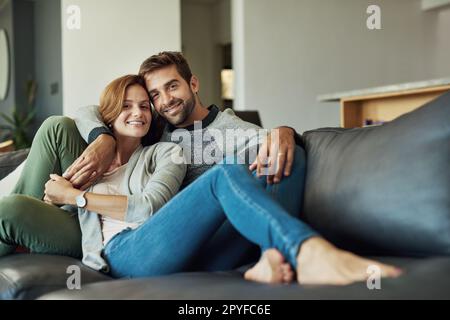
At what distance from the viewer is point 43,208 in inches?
61.7

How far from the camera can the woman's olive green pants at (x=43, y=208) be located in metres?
1.50

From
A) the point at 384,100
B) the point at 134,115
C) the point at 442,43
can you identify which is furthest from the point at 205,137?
the point at 442,43

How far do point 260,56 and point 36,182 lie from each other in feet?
13.2

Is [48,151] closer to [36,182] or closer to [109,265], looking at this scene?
[36,182]

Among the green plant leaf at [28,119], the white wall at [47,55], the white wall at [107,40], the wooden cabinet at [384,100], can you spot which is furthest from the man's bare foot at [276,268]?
the green plant leaf at [28,119]

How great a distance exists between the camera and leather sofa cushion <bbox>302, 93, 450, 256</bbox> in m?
1.23

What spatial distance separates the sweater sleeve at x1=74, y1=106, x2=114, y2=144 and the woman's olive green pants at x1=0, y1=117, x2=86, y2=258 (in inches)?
1.7

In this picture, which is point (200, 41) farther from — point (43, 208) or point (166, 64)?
point (43, 208)

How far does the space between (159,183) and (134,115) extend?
337mm

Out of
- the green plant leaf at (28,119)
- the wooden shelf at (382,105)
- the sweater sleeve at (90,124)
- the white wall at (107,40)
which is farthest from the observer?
the green plant leaf at (28,119)

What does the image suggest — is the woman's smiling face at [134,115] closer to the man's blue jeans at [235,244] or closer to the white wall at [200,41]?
the man's blue jeans at [235,244]

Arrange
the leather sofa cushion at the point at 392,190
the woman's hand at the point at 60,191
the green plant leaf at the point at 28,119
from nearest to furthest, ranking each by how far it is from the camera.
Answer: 1. the leather sofa cushion at the point at 392,190
2. the woman's hand at the point at 60,191
3. the green plant leaf at the point at 28,119

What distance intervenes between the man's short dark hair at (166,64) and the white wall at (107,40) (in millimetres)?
3234

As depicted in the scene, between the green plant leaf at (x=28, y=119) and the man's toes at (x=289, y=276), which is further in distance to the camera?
the green plant leaf at (x=28, y=119)
